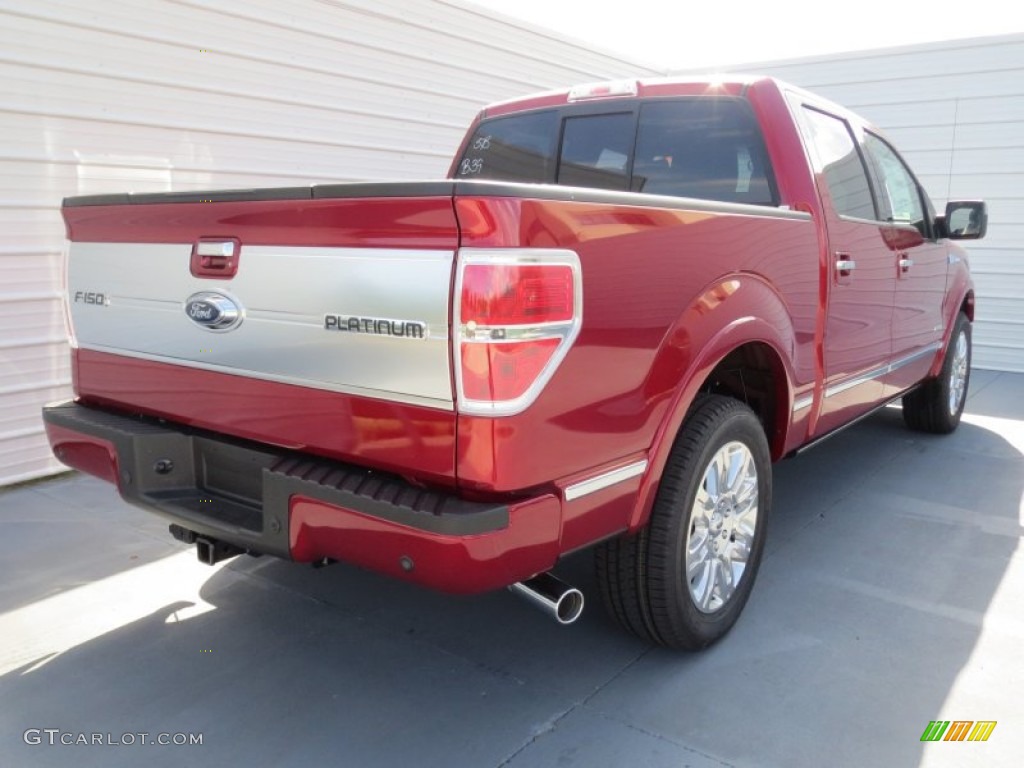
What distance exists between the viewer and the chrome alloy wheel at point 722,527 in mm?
2701

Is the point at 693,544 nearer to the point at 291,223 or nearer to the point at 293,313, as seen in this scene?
the point at 293,313

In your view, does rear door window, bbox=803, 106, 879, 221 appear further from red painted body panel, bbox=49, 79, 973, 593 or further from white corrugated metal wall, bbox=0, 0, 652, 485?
white corrugated metal wall, bbox=0, 0, 652, 485

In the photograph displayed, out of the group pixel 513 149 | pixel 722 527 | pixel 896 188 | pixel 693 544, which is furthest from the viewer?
pixel 896 188

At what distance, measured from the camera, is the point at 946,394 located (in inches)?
221

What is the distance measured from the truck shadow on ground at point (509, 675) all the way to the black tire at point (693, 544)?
0.54 feet

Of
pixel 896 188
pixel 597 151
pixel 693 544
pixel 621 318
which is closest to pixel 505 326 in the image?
pixel 621 318

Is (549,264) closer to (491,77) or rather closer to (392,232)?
(392,232)

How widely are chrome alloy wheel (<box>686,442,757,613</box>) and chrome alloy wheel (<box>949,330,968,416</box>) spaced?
3.35m

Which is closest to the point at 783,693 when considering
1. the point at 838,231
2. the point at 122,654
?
the point at 838,231

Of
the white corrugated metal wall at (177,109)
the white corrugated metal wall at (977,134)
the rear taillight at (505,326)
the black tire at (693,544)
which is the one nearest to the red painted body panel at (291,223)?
the rear taillight at (505,326)

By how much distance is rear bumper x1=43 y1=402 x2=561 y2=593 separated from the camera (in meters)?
1.92

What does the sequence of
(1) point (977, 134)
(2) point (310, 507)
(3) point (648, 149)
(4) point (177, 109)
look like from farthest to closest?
Answer: (1) point (977, 134) → (4) point (177, 109) → (3) point (648, 149) → (2) point (310, 507)

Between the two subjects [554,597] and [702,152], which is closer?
[554,597]

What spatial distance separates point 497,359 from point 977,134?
9155 millimetres
